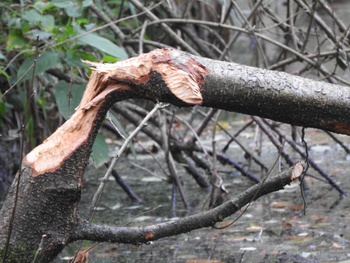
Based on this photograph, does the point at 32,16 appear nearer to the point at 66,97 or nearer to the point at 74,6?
the point at 74,6

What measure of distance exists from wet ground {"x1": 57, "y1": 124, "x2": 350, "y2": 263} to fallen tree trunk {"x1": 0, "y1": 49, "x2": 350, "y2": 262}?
30.1 inches

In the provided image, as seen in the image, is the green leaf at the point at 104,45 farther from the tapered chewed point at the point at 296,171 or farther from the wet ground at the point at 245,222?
the tapered chewed point at the point at 296,171

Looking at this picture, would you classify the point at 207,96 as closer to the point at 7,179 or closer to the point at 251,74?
the point at 251,74

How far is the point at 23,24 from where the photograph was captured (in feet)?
12.5

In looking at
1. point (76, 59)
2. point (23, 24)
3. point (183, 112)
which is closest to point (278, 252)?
point (76, 59)

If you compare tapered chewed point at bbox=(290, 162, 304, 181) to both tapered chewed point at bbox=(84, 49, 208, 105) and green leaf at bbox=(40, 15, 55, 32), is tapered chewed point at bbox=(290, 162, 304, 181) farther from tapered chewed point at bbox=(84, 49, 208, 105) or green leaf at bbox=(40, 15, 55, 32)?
green leaf at bbox=(40, 15, 55, 32)

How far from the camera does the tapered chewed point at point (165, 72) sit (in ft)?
7.89

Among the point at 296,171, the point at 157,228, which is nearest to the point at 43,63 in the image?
the point at 157,228

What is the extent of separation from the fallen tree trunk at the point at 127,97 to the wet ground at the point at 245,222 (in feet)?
2.51

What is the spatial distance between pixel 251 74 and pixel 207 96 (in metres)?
0.15

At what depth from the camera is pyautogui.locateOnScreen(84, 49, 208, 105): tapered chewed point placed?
240 centimetres

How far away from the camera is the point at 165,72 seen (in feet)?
7.93

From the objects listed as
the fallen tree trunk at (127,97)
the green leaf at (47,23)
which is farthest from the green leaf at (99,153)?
the fallen tree trunk at (127,97)

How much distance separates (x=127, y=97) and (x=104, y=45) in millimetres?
996
